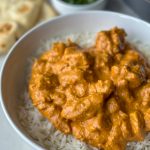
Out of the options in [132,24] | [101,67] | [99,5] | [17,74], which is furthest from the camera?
[99,5]

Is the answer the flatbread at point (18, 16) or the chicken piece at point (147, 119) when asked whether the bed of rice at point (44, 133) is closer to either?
the chicken piece at point (147, 119)

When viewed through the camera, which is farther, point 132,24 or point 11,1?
point 11,1

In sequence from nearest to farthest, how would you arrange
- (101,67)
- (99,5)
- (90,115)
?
(90,115) < (101,67) < (99,5)

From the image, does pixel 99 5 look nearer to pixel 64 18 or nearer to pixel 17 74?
pixel 64 18

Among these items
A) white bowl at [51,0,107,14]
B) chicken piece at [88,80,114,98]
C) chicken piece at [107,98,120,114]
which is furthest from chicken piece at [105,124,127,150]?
white bowl at [51,0,107,14]

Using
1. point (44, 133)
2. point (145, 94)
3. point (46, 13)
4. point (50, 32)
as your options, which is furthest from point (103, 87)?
point (46, 13)

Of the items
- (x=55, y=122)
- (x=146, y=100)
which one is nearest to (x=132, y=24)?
(x=146, y=100)

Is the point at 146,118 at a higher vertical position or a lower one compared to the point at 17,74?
higher

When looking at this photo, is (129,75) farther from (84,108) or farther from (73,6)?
(73,6)
